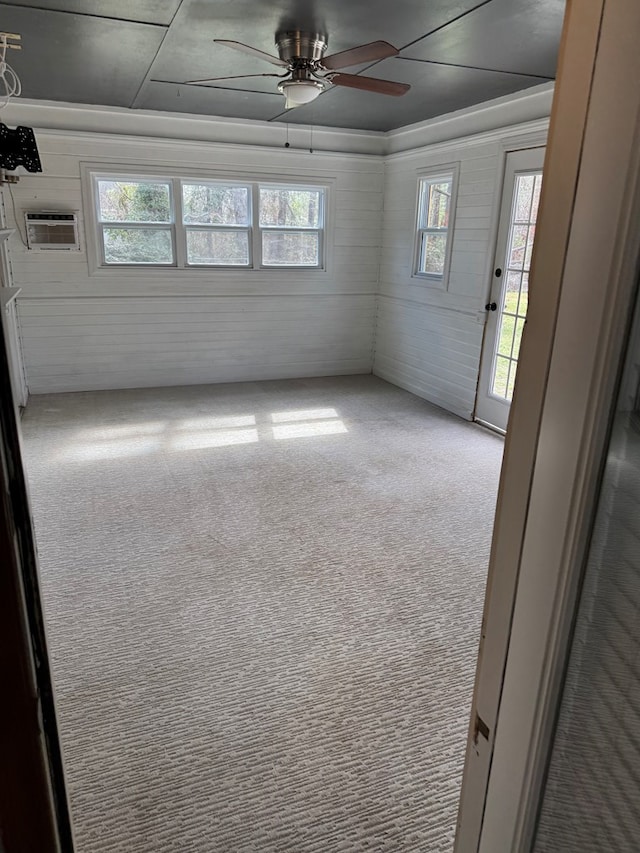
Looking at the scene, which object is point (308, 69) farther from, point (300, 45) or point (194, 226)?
point (194, 226)

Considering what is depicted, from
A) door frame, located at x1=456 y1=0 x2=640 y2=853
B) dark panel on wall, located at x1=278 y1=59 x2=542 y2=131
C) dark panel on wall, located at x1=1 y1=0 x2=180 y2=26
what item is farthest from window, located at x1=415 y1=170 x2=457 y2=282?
door frame, located at x1=456 y1=0 x2=640 y2=853

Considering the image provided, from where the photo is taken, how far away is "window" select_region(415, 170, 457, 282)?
515 centimetres

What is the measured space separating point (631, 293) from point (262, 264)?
5644 mm

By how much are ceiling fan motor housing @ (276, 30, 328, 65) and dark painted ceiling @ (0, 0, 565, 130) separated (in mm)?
66

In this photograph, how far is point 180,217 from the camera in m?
5.54

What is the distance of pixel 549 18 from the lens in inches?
109

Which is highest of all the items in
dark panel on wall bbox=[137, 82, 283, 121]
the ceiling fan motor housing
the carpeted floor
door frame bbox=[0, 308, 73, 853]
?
dark panel on wall bbox=[137, 82, 283, 121]

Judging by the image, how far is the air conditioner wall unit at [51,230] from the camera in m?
5.05

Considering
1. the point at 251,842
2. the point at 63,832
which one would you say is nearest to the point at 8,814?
the point at 63,832

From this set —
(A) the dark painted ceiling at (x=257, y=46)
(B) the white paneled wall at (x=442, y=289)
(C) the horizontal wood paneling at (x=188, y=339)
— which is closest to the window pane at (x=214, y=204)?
(C) the horizontal wood paneling at (x=188, y=339)

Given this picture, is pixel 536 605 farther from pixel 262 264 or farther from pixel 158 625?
pixel 262 264

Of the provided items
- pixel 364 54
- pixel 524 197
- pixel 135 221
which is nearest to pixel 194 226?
pixel 135 221

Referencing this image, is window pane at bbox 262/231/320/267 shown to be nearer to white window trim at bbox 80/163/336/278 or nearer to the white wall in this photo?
white window trim at bbox 80/163/336/278

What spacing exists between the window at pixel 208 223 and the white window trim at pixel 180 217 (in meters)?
0.01
